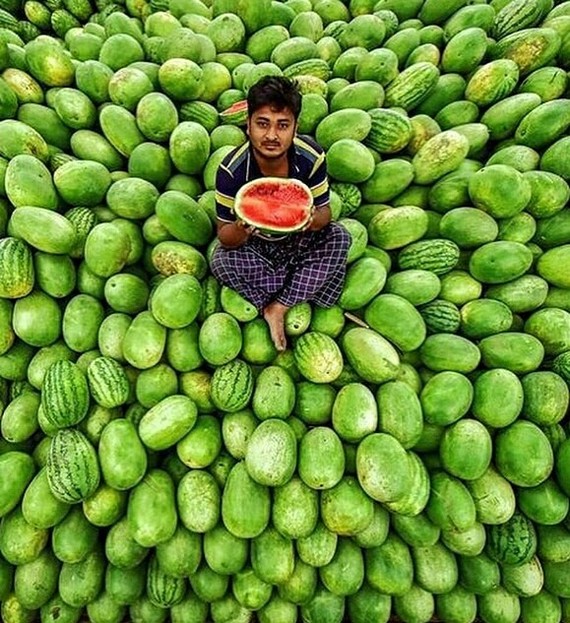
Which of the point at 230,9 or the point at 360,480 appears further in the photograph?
the point at 230,9

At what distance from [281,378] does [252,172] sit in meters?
0.89

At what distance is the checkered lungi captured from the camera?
2049 millimetres

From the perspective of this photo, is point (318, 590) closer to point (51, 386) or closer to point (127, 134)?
point (51, 386)

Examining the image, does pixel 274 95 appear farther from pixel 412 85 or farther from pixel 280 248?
pixel 412 85

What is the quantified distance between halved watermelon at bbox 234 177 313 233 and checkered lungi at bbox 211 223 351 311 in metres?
0.21

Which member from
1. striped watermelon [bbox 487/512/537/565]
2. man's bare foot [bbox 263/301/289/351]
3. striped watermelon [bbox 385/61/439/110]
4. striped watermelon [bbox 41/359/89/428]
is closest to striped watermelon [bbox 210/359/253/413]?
man's bare foot [bbox 263/301/289/351]

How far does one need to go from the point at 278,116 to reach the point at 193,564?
5.72 feet

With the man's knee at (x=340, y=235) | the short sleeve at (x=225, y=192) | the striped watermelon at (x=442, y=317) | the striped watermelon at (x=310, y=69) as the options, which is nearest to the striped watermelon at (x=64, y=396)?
the short sleeve at (x=225, y=192)

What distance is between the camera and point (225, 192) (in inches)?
77.7

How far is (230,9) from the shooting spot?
306 centimetres

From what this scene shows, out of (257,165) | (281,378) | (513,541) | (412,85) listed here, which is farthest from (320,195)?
(513,541)

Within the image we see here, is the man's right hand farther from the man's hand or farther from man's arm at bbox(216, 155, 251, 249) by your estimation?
the man's hand

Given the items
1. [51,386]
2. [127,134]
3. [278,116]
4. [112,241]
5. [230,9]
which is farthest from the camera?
[230,9]

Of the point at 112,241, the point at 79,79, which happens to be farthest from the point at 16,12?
the point at 112,241
